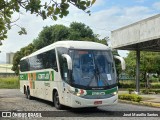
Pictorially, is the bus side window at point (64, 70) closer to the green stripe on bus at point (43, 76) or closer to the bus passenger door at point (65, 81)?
the bus passenger door at point (65, 81)

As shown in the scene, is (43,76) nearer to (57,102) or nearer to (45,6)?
(57,102)

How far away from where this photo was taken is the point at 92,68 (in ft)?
48.6

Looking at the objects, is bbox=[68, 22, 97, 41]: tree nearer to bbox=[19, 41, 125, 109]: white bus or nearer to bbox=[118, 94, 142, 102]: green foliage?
bbox=[118, 94, 142, 102]: green foliage

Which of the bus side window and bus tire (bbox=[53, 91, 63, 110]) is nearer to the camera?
the bus side window

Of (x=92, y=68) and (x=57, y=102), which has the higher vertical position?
(x=92, y=68)

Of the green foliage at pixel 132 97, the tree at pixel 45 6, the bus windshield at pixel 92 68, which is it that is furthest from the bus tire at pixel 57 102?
the tree at pixel 45 6

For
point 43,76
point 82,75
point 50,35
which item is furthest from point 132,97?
point 50,35

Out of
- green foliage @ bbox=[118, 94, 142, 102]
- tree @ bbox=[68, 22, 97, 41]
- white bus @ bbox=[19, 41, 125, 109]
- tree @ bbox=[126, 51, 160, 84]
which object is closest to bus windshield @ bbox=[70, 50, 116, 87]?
white bus @ bbox=[19, 41, 125, 109]

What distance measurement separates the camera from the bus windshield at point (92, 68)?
14492 millimetres

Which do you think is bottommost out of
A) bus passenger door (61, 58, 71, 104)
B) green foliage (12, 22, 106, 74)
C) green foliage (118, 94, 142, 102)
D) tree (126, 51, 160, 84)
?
green foliage (118, 94, 142, 102)

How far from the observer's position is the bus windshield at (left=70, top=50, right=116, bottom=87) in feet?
47.5

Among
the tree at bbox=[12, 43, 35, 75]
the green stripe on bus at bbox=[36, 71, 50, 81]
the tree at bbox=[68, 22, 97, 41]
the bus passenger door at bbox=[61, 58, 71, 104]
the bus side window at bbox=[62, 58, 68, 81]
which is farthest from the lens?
the tree at bbox=[12, 43, 35, 75]

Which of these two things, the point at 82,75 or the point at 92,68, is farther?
the point at 92,68

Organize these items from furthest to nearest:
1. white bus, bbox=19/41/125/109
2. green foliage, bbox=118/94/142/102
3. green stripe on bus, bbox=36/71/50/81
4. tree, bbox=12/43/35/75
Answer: tree, bbox=12/43/35/75 < green foliage, bbox=118/94/142/102 < green stripe on bus, bbox=36/71/50/81 < white bus, bbox=19/41/125/109
